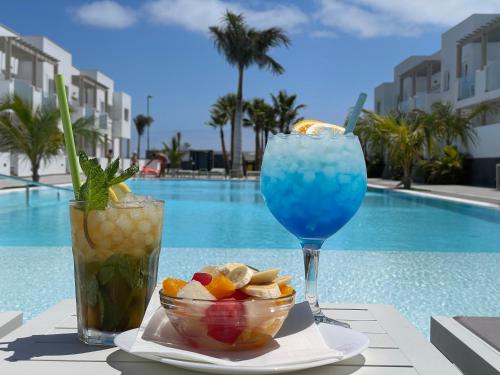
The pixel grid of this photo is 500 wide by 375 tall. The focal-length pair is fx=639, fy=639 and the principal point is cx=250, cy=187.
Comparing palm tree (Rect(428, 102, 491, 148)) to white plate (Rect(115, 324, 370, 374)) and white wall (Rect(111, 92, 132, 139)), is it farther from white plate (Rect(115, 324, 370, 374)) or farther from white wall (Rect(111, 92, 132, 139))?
white wall (Rect(111, 92, 132, 139))

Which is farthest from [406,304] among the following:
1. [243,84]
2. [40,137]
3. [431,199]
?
[243,84]

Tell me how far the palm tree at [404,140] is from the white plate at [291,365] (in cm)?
1986

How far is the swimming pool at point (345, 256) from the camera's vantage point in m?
4.61

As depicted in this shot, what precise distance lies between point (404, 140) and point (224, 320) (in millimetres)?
20098

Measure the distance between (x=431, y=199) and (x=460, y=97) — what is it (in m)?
11.4

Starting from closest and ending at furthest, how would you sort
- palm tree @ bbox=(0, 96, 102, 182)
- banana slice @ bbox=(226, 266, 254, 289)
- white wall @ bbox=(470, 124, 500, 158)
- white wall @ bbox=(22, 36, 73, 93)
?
banana slice @ bbox=(226, 266, 254, 289) < palm tree @ bbox=(0, 96, 102, 182) < white wall @ bbox=(470, 124, 500, 158) < white wall @ bbox=(22, 36, 73, 93)

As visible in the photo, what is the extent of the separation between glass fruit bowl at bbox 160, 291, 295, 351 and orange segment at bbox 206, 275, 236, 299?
24 millimetres

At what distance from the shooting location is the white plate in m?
1.02

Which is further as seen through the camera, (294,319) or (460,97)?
(460,97)

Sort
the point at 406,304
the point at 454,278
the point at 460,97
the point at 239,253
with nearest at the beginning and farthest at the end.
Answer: the point at 406,304
the point at 454,278
the point at 239,253
the point at 460,97

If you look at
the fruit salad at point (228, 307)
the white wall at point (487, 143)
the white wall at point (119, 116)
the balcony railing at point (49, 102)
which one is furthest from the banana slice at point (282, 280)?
the white wall at point (119, 116)

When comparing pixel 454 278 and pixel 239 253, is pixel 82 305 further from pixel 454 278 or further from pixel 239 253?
pixel 239 253

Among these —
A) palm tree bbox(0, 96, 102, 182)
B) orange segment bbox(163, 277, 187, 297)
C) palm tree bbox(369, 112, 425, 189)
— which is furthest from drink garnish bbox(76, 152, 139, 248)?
palm tree bbox(369, 112, 425, 189)

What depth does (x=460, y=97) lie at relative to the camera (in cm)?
2578
